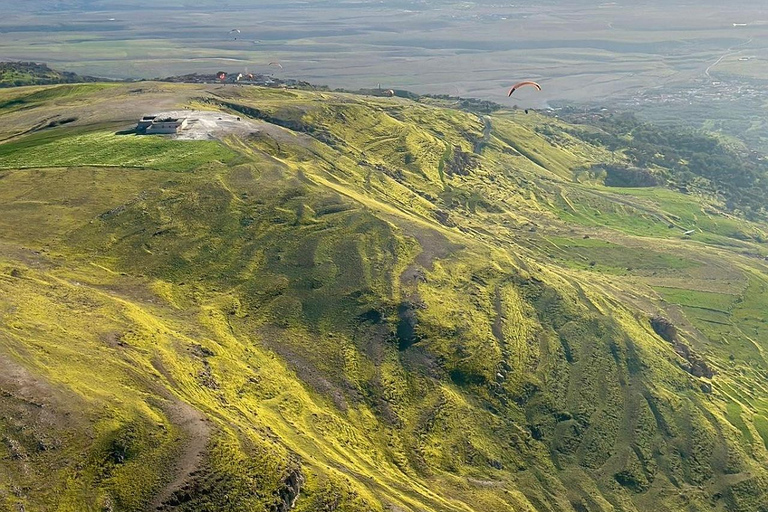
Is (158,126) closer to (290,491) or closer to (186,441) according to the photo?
(186,441)

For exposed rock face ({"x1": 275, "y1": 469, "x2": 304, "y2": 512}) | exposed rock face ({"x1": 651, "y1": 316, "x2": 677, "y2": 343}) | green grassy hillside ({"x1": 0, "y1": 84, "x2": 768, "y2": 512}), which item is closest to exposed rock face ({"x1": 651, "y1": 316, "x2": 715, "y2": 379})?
exposed rock face ({"x1": 651, "y1": 316, "x2": 677, "y2": 343})

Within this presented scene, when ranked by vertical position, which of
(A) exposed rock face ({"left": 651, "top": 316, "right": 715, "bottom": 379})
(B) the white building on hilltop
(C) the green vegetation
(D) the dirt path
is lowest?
(A) exposed rock face ({"left": 651, "top": 316, "right": 715, "bottom": 379})

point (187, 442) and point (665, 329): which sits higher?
point (187, 442)

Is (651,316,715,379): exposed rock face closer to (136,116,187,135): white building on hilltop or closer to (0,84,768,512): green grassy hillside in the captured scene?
(0,84,768,512): green grassy hillside

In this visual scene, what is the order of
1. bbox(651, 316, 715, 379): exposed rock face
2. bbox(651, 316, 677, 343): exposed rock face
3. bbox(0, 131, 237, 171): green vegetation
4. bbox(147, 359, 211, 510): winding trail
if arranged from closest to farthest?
bbox(147, 359, 211, 510): winding trail, bbox(651, 316, 715, 379): exposed rock face, bbox(0, 131, 237, 171): green vegetation, bbox(651, 316, 677, 343): exposed rock face

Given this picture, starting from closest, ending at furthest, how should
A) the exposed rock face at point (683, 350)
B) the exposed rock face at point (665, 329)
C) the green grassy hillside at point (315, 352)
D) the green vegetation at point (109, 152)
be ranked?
the green grassy hillside at point (315, 352), the exposed rock face at point (683, 350), the green vegetation at point (109, 152), the exposed rock face at point (665, 329)

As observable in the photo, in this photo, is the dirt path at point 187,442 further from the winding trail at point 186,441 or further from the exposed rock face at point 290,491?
the exposed rock face at point 290,491

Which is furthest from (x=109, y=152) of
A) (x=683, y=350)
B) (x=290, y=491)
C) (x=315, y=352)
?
(x=683, y=350)

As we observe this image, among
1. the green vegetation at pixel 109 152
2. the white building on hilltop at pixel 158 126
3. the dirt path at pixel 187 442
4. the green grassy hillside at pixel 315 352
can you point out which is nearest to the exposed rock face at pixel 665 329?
the green grassy hillside at pixel 315 352

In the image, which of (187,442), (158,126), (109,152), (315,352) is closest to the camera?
(187,442)
